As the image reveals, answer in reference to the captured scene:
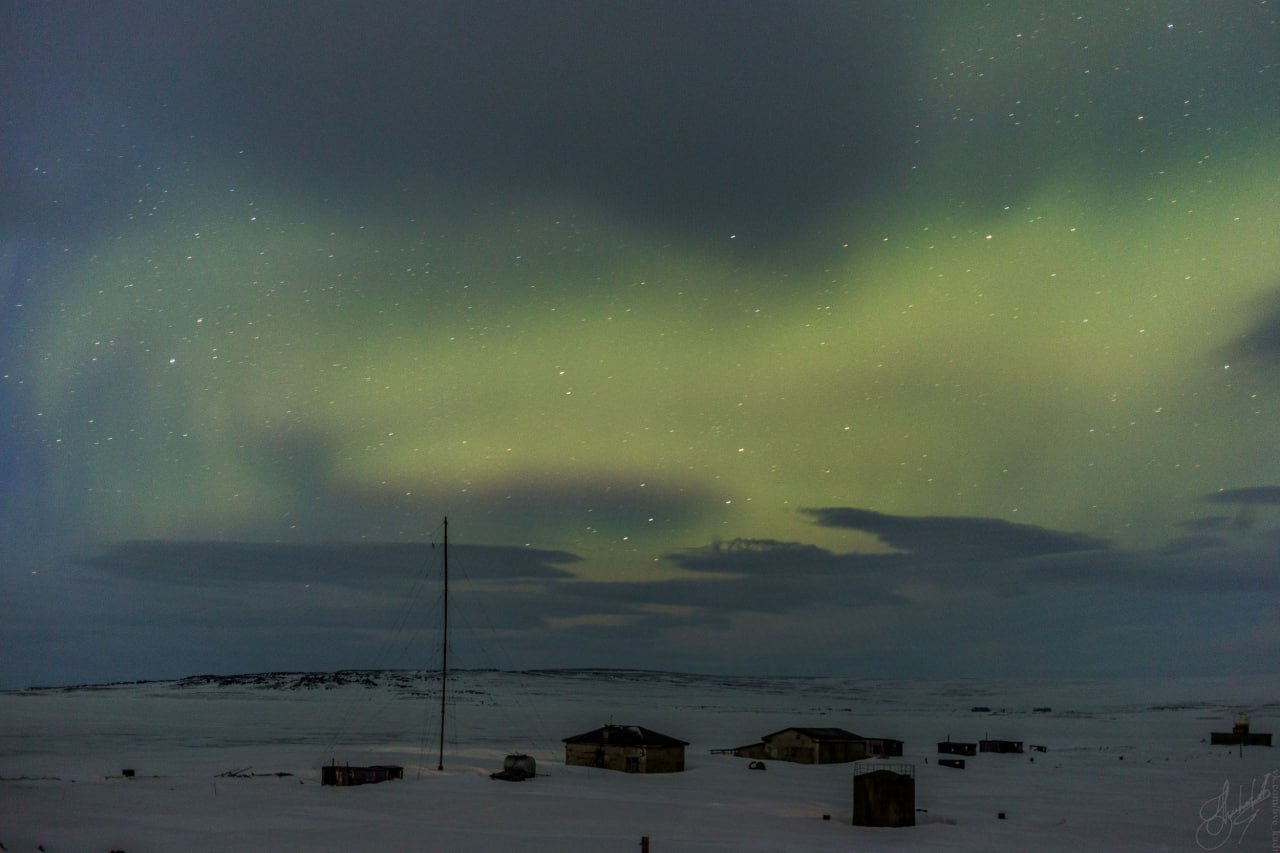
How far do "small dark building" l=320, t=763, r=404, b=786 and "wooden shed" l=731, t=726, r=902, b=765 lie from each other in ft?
96.6

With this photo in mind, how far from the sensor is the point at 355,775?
61469 mm

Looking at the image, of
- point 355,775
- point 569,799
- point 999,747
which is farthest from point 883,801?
point 999,747

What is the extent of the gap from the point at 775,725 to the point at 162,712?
3516 inches

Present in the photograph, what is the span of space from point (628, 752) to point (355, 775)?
1779 centimetres

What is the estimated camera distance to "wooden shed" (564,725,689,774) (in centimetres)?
7062

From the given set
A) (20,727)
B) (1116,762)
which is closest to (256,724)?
(20,727)

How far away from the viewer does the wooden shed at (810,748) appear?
80438 millimetres

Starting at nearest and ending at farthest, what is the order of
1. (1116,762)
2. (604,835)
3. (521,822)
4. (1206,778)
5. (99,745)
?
(604,835)
(521,822)
(1206,778)
(1116,762)
(99,745)

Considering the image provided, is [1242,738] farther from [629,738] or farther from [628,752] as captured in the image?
[628,752]

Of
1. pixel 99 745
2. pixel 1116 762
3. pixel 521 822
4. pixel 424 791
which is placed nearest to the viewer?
pixel 521 822

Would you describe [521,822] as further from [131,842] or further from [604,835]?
[131,842]

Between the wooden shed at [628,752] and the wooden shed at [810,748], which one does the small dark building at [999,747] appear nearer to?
the wooden shed at [810,748]

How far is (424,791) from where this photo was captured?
58.6m

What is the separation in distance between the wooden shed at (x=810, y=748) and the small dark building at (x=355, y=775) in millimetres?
29435
